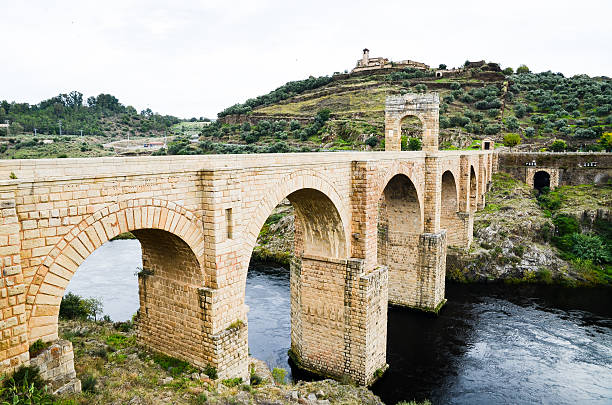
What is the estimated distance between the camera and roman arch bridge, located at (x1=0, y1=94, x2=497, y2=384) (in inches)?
241

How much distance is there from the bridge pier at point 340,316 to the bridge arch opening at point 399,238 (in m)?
6.13

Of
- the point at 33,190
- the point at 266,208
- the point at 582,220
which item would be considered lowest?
the point at 582,220

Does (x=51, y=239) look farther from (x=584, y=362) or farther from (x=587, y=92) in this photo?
(x=587, y=92)

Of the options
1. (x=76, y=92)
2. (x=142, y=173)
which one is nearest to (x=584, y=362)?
(x=142, y=173)

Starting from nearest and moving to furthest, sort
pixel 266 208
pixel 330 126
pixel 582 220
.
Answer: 1. pixel 266 208
2. pixel 582 220
3. pixel 330 126

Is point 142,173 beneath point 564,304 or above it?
above

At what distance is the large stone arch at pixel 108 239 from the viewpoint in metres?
6.24

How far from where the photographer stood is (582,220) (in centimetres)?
2912

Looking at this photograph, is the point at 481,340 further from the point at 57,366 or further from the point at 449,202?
the point at 57,366

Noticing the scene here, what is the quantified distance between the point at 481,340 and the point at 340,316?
768 centimetres

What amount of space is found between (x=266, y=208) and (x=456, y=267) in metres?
18.6

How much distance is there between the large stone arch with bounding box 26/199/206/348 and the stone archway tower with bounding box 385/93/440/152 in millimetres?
13925

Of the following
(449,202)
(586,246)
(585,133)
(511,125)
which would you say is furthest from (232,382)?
(511,125)

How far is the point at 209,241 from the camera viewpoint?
8695 mm
